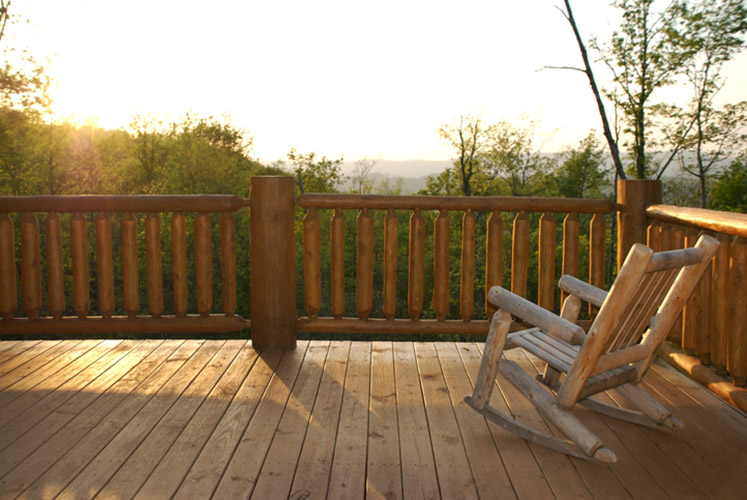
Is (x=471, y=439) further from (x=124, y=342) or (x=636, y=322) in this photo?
(x=124, y=342)

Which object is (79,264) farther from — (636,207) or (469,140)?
(469,140)

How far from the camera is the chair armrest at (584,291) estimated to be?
2637mm

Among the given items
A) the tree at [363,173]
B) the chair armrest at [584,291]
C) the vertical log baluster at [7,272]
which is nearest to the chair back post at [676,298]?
the chair armrest at [584,291]

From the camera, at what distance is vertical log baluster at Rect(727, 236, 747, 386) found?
9.09ft

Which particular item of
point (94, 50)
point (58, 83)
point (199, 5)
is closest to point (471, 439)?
point (58, 83)

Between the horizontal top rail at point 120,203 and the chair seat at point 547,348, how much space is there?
1.80 meters

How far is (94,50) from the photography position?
86.7ft

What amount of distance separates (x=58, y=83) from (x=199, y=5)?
11174 mm

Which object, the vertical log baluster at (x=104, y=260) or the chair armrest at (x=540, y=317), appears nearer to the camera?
the chair armrest at (x=540, y=317)

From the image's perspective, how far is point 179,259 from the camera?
374cm

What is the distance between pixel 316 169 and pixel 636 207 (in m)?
31.7

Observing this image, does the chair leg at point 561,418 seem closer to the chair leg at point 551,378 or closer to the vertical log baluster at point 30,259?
the chair leg at point 551,378

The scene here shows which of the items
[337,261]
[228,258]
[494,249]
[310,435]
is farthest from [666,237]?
[228,258]

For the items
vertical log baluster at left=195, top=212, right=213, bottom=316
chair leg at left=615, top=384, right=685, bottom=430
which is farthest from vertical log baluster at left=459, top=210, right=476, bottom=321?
vertical log baluster at left=195, top=212, right=213, bottom=316
